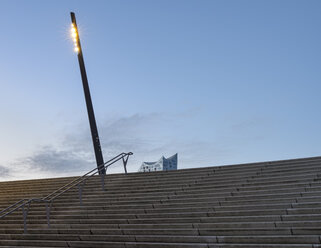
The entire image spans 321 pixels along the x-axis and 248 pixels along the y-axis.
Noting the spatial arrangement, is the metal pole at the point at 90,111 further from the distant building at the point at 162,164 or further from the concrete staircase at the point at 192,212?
the distant building at the point at 162,164

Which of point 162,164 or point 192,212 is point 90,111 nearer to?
point 192,212

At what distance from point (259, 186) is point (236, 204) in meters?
1.12

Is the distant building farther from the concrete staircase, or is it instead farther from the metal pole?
the concrete staircase

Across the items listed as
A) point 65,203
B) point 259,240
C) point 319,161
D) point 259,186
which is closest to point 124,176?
point 65,203

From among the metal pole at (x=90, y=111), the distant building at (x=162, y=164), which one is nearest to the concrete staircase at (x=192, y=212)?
the metal pole at (x=90, y=111)

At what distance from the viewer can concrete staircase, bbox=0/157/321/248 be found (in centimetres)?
814

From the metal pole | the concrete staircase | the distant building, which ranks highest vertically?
the distant building

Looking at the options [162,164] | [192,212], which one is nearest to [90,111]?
[192,212]

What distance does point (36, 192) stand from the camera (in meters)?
14.5

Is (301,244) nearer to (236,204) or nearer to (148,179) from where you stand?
(236,204)

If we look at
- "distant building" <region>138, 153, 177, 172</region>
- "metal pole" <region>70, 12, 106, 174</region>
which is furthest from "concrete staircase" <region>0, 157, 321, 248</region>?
"distant building" <region>138, 153, 177, 172</region>

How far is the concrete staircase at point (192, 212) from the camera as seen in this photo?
8.14 meters

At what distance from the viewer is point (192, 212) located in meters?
9.66

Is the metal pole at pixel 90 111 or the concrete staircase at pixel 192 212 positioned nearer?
the concrete staircase at pixel 192 212
